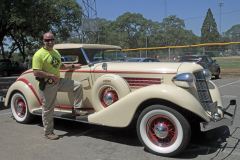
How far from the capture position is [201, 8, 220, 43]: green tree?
11481 cm

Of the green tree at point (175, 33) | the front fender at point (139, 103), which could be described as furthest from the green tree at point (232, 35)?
the front fender at point (139, 103)

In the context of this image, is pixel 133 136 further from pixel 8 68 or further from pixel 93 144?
pixel 8 68

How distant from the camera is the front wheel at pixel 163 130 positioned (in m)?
5.98

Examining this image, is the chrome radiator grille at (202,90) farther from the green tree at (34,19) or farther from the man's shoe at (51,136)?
the green tree at (34,19)

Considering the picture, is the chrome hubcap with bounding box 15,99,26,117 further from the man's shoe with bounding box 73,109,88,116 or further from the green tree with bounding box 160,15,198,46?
the green tree with bounding box 160,15,198,46

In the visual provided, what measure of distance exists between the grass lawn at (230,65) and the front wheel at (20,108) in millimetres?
18474

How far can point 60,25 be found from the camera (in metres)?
42.0

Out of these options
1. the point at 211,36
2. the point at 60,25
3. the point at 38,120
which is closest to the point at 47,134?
the point at 38,120

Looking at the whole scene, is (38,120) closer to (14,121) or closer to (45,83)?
(14,121)

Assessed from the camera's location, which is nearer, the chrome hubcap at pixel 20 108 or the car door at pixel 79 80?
the car door at pixel 79 80

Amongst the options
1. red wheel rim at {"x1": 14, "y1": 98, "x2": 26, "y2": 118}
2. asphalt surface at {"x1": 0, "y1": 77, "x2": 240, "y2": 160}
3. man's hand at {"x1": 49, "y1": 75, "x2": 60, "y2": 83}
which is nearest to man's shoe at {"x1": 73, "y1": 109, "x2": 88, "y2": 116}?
asphalt surface at {"x1": 0, "y1": 77, "x2": 240, "y2": 160}

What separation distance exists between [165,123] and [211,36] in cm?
11265

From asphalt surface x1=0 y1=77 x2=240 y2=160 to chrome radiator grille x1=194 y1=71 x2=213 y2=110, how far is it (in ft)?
2.20

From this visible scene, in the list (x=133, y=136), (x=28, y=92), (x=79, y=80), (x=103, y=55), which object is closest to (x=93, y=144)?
(x=133, y=136)
